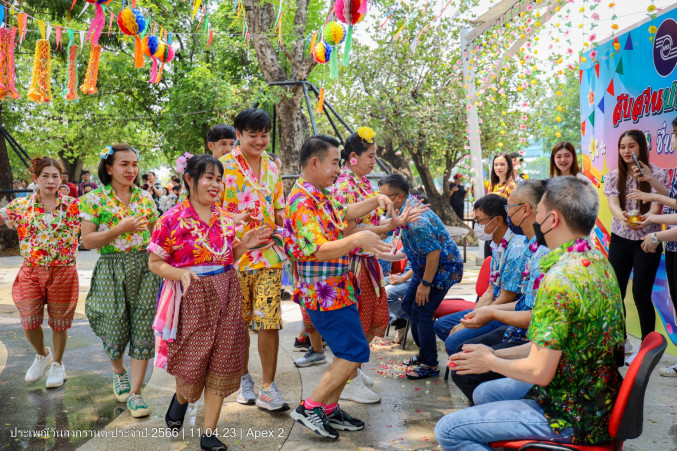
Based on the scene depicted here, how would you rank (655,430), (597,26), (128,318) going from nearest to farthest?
1. (655,430)
2. (128,318)
3. (597,26)

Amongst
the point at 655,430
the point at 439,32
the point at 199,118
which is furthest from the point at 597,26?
the point at 199,118

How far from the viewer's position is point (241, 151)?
3.88 metres

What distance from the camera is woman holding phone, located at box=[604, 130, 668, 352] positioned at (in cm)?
450

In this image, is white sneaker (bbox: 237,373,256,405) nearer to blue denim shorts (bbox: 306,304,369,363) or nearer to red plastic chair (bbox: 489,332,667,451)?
blue denim shorts (bbox: 306,304,369,363)

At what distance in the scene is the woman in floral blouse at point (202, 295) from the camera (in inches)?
123

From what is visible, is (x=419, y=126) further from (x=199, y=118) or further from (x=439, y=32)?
(x=199, y=118)

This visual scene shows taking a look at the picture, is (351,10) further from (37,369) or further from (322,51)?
(37,369)

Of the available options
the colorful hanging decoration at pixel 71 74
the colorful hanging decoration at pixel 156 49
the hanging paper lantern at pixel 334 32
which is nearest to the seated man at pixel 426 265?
the hanging paper lantern at pixel 334 32

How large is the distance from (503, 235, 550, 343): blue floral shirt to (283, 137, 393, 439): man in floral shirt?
0.88m

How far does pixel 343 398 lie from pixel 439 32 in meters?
14.4

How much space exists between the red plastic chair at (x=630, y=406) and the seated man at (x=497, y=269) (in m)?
1.24

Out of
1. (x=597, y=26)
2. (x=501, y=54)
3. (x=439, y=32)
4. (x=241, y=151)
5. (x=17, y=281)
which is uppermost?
(x=439, y=32)

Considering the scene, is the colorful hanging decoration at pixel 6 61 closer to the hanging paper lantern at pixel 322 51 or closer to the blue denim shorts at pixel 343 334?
the hanging paper lantern at pixel 322 51

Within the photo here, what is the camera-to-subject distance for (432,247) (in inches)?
166
